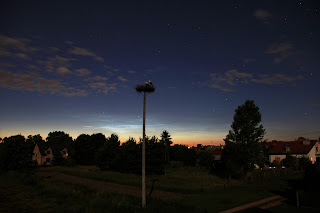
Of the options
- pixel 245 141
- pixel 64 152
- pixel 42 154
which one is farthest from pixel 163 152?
pixel 64 152

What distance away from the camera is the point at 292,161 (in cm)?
4634

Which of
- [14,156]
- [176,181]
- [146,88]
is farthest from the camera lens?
[14,156]

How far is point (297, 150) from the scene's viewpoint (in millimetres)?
55156

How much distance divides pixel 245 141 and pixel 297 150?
2941 cm

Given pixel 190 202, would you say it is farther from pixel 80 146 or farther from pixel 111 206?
pixel 80 146

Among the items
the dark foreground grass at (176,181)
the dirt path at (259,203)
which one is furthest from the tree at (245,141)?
the dirt path at (259,203)

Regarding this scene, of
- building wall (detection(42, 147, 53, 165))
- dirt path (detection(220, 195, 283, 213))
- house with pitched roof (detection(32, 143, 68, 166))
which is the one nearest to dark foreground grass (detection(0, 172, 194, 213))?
dirt path (detection(220, 195, 283, 213))

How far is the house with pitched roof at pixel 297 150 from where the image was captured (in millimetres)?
53469

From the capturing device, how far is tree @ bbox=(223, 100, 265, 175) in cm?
3447

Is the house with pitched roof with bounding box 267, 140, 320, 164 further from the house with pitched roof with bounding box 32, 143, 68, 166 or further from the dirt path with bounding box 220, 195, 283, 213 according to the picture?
the house with pitched roof with bounding box 32, 143, 68, 166

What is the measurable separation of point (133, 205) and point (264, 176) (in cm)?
2624

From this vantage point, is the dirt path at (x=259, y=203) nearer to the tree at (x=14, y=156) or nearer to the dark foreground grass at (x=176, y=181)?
the dark foreground grass at (x=176, y=181)

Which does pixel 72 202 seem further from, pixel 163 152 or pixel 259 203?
pixel 163 152

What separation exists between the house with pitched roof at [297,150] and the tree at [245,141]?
24394mm
